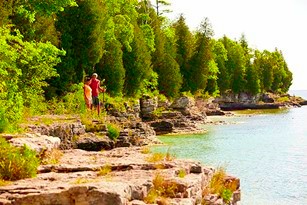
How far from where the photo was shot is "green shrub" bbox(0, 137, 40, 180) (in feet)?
41.8

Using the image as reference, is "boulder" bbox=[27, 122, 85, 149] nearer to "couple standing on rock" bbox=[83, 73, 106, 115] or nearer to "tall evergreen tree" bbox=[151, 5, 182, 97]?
"couple standing on rock" bbox=[83, 73, 106, 115]

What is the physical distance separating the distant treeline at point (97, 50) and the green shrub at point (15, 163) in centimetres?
409

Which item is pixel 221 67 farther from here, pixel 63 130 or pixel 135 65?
pixel 63 130

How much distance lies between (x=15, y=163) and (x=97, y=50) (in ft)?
105

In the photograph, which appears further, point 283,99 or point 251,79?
point 283,99

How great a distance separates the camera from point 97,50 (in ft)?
145

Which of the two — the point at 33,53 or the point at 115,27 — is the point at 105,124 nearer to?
the point at 33,53

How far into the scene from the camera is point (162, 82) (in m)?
70.1

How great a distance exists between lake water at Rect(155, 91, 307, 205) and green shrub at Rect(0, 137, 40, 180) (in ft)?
32.3

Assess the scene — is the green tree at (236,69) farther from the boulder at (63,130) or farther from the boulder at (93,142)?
the boulder at (63,130)

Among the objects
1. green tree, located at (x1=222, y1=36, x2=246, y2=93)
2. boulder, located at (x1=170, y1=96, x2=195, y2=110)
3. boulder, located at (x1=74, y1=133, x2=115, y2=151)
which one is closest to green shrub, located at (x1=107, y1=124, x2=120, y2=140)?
boulder, located at (x1=74, y1=133, x2=115, y2=151)

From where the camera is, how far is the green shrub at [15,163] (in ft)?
41.8

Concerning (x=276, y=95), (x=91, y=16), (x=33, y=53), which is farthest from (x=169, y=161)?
(x=276, y=95)

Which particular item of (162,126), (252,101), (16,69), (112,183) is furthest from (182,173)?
(252,101)
